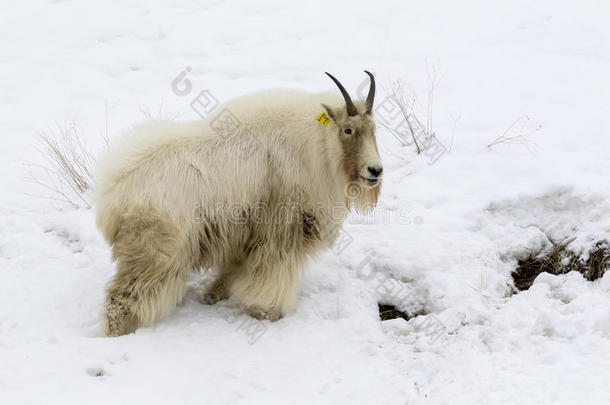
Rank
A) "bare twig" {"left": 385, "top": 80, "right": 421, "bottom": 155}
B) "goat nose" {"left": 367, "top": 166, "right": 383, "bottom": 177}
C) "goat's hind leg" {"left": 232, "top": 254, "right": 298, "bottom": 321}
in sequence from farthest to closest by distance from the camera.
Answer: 1. "bare twig" {"left": 385, "top": 80, "right": 421, "bottom": 155}
2. "goat's hind leg" {"left": 232, "top": 254, "right": 298, "bottom": 321}
3. "goat nose" {"left": 367, "top": 166, "right": 383, "bottom": 177}

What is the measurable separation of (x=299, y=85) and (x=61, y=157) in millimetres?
3192

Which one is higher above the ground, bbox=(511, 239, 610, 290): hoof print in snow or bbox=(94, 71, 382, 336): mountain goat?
bbox=(94, 71, 382, 336): mountain goat

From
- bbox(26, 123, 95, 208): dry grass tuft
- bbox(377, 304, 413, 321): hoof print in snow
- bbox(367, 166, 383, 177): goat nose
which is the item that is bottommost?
bbox(377, 304, 413, 321): hoof print in snow

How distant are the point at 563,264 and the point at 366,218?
185 cm

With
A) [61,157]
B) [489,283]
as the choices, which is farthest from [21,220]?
[489,283]

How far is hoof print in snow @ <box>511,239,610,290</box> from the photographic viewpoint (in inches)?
196

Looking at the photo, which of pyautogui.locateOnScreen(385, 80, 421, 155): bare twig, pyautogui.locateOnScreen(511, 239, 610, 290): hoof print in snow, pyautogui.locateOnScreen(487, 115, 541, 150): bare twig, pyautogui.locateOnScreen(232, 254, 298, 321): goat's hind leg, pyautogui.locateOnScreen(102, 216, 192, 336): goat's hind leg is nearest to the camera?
pyautogui.locateOnScreen(102, 216, 192, 336): goat's hind leg

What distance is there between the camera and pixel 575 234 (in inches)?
210

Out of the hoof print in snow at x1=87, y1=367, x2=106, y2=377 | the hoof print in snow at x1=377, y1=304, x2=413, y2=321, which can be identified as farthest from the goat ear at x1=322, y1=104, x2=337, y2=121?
the hoof print in snow at x1=87, y1=367, x2=106, y2=377

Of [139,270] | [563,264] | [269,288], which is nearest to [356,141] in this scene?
[269,288]

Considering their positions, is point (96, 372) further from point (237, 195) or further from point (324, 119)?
point (324, 119)

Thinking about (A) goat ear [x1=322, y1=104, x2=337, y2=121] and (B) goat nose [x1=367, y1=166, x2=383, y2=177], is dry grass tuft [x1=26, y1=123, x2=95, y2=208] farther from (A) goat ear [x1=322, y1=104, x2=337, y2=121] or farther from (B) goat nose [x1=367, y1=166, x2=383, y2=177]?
(B) goat nose [x1=367, y1=166, x2=383, y2=177]

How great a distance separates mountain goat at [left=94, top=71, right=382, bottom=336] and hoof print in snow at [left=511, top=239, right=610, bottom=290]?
1476 millimetres

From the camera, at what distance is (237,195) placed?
15.6ft
